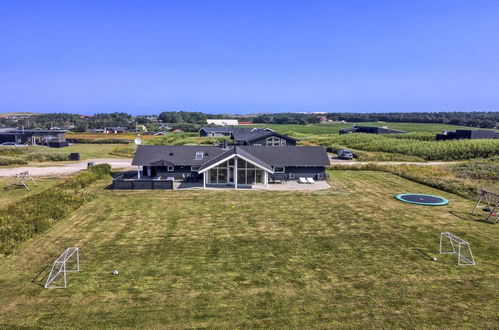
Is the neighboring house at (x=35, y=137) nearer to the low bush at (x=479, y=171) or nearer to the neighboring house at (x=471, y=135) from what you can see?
the low bush at (x=479, y=171)

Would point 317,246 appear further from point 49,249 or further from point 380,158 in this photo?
point 380,158

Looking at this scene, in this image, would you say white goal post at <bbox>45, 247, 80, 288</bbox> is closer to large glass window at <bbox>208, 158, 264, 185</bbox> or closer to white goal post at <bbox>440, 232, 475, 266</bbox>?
white goal post at <bbox>440, 232, 475, 266</bbox>

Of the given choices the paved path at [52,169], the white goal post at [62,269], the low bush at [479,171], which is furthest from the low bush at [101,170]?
the low bush at [479,171]

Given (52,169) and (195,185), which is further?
(52,169)

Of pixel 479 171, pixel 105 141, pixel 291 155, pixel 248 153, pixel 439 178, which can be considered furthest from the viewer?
pixel 105 141

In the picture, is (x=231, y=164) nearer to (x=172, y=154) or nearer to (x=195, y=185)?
(x=195, y=185)

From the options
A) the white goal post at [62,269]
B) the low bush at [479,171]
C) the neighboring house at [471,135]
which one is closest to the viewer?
the white goal post at [62,269]

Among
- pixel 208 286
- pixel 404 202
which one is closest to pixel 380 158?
pixel 404 202

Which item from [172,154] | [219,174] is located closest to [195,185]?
[219,174]
